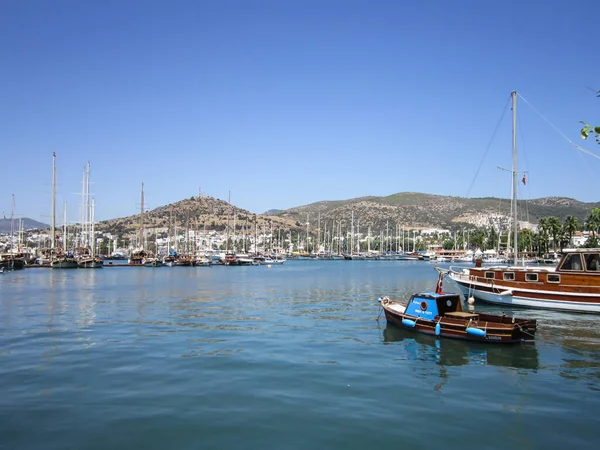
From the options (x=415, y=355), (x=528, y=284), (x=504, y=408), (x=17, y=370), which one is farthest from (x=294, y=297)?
(x=504, y=408)

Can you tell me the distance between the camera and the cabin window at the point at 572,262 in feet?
123

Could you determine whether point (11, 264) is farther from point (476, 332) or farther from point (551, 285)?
point (476, 332)

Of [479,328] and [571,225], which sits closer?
[479,328]

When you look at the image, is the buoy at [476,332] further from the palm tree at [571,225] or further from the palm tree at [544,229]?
the palm tree at [544,229]

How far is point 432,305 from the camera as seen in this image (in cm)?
2834

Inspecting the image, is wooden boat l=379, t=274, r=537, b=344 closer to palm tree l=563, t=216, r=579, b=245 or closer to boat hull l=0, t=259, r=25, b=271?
boat hull l=0, t=259, r=25, b=271

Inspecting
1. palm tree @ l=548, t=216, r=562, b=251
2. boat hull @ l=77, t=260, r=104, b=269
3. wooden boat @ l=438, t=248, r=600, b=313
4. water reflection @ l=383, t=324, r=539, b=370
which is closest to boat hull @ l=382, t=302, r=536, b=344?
water reflection @ l=383, t=324, r=539, b=370

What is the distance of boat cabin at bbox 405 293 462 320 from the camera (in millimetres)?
28250

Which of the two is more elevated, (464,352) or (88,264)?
(88,264)

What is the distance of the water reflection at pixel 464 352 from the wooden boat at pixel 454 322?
39cm

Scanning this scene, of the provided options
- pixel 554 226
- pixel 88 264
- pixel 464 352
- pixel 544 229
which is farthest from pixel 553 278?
pixel 544 229

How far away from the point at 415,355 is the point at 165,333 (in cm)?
1478

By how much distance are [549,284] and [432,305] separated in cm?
1587

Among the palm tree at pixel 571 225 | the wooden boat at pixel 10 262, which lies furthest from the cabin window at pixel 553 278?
the wooden boat at pixel 10 262
